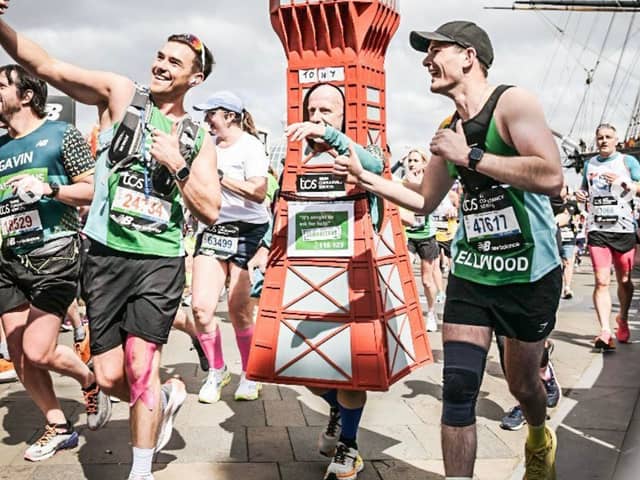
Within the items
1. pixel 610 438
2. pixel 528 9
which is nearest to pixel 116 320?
pixel 610 438

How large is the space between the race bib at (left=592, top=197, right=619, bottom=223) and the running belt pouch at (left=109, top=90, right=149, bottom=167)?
5.74 m

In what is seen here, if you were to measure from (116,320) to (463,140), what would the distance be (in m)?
1.76

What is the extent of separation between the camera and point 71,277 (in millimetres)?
4504

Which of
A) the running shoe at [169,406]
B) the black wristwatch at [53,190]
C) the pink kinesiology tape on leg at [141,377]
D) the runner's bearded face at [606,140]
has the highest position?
the runner's bearded face at [606,140]

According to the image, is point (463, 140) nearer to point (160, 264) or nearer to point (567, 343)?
point (160, 264)

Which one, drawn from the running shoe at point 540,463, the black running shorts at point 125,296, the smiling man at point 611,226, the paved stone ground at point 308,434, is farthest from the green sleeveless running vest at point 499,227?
the smiling man at point 611,226

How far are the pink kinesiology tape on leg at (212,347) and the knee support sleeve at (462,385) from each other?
9.23ft

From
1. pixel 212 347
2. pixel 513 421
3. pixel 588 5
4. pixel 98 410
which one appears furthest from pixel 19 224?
pixel 588 5

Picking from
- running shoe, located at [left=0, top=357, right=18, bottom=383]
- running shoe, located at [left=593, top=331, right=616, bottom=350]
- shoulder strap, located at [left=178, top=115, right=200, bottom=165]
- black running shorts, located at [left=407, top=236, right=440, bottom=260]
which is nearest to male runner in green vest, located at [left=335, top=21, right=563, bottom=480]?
shoulder strap, located at [left=178, top=115, right=200, bottom=165]

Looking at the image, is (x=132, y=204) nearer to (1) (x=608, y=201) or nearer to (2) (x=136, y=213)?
(2) (x=136, y=213)

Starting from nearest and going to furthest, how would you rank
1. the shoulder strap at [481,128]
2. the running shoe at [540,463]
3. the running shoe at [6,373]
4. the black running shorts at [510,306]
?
the shoulder strap at [481,128] → the black running shorts at [510,306] → the running shoe at [540,463] → the running shoe at [6,373]

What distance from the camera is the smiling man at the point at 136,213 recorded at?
3545 mm

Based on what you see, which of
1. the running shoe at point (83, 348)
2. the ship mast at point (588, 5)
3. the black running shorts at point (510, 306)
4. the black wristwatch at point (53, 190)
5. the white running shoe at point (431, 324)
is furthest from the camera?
the ship mast at point (588, 5)

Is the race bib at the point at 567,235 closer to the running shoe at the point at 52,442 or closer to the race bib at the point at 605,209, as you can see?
the race bib at the point at 605,209
